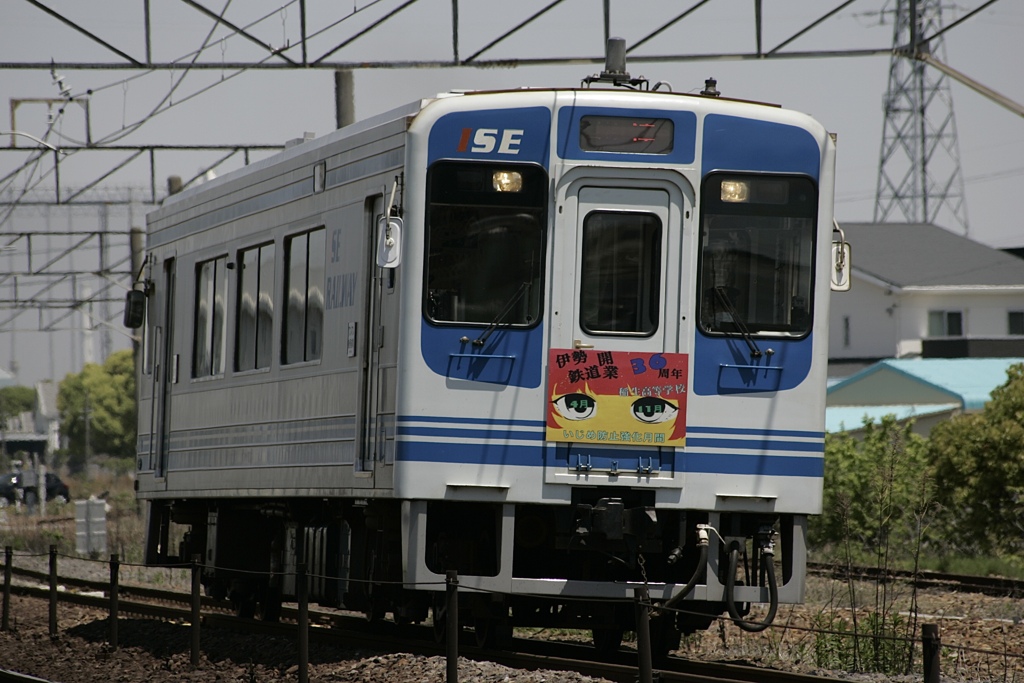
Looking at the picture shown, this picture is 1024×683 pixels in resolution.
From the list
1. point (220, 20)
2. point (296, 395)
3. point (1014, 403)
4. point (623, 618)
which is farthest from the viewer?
point (1014, 403)

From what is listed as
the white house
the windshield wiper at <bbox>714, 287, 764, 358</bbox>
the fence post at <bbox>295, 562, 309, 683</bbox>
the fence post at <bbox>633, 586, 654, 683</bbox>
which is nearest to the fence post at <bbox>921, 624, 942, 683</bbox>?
the fence post at <bbox>633, 586, 654, 683</bbox>

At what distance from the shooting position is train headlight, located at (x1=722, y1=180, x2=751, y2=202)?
9539mm

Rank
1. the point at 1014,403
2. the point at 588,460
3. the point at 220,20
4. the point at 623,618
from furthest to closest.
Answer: the point at 1014,403 → the point at 220,20 → the point at 623,618 → the point at 588,460

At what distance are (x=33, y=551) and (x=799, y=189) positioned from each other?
23.7 meters

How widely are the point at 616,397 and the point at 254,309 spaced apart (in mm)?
3801

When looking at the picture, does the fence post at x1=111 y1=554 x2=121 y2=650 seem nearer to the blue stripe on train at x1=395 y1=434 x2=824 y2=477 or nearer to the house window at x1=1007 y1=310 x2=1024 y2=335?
the blue stripe on train at x1=395 y1=434 x2=824 y2=477

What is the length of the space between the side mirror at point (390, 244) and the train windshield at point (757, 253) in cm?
184

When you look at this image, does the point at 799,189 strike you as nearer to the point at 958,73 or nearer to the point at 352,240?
the point at 352,240

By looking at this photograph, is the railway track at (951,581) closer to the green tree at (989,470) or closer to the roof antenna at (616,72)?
the green tree at (989,470)

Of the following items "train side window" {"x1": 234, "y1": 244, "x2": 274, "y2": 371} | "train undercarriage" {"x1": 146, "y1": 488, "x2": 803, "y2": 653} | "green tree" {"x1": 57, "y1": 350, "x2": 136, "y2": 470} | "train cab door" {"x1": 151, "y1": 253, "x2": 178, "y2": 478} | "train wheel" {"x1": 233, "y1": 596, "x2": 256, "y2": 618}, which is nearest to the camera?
"train undercarriage" {"x1": 146, "y1": 488, "x2": 803, "y2": 653}

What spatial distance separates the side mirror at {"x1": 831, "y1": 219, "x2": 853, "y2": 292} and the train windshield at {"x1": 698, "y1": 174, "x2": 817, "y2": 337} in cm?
18

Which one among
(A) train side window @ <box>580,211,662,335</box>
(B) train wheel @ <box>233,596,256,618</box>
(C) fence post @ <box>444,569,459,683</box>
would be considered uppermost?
(A) train side window @ <box>580,211,662,335</box>

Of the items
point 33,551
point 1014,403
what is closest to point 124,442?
point 33,551

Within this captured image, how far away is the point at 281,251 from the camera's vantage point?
1151 cm
